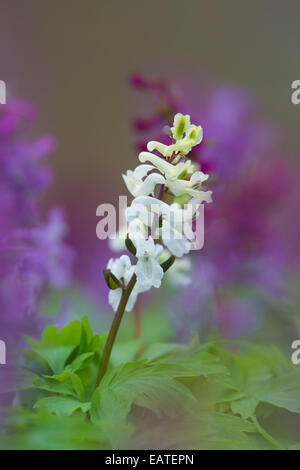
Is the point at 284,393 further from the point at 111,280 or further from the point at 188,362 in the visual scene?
the point at 111,280

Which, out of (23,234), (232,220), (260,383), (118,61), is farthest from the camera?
(118,61)

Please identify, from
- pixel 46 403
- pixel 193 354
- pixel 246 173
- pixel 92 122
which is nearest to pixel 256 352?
pixel 193 354

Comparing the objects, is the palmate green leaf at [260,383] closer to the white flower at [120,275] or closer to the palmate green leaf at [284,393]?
the palmate green leaf at [284,393]

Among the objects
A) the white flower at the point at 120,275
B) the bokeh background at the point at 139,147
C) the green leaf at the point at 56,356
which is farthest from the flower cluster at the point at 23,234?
the white flower at the point at 120,275

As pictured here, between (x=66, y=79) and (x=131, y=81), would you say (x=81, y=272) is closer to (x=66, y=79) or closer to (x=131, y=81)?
(x=131, y=81)

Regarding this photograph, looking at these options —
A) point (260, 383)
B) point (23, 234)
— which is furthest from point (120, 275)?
point (23, 234)

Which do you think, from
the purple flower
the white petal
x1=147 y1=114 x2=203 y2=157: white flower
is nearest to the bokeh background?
the purple flower
